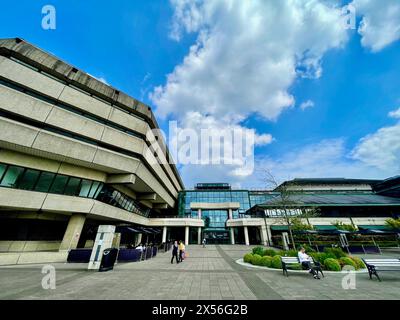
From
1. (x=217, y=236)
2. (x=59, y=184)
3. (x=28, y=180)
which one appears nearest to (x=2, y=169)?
(x=28, y=180)

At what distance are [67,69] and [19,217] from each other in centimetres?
1681

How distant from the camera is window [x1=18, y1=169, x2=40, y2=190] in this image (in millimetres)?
15877

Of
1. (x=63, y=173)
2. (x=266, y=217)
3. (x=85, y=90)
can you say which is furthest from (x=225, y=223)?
(x=85, y=90)

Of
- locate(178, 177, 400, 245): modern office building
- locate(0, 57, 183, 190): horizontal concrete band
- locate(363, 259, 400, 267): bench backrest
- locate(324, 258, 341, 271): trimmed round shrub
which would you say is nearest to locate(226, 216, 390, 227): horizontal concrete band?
locate(178, 177, 400, 245): modern office building

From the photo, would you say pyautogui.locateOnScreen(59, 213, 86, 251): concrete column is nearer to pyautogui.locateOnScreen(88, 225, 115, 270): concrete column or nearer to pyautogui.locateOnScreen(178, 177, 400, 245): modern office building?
pyautogui.locateOnScreen(88, 225, 115, 270): concrete column

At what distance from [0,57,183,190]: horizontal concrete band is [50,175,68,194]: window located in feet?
17.7

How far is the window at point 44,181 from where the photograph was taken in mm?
16777

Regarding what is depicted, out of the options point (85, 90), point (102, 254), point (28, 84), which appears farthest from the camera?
point (85, 90)

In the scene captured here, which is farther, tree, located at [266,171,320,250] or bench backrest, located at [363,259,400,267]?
tree, located at [266,171,320,250]

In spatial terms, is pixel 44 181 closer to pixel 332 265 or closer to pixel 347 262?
pixel 332 265

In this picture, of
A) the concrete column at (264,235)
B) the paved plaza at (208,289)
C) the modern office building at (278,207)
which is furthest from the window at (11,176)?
the concrete column at (264,235)

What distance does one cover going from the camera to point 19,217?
17547mm

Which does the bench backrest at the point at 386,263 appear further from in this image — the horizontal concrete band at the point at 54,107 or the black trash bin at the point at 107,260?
the horizontal concrete band at the point at 54,107
